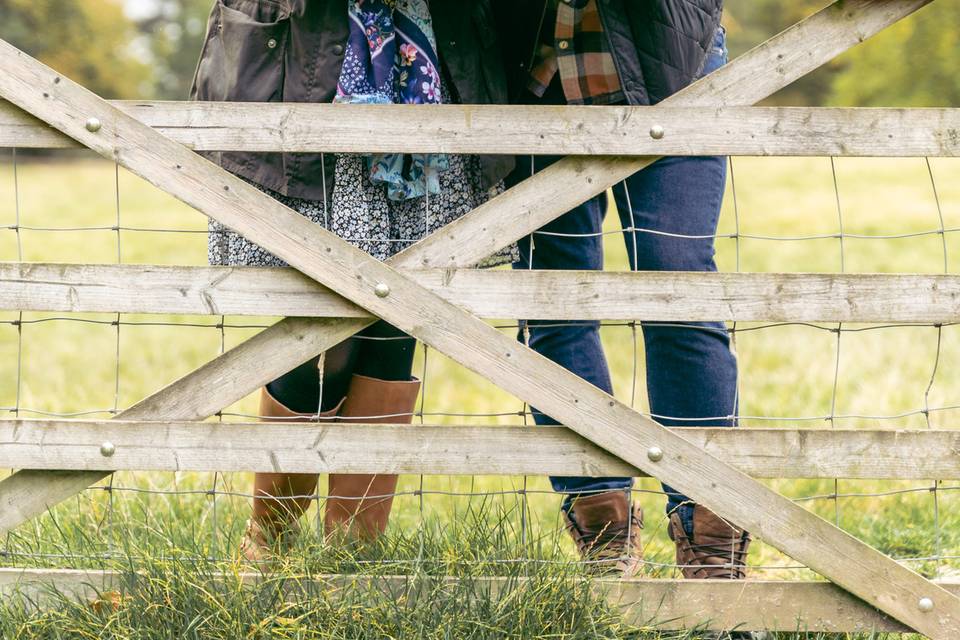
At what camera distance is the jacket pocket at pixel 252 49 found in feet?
8.91

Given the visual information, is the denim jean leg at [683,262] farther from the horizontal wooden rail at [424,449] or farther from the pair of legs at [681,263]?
the horizontal wooden rail at [424,449]

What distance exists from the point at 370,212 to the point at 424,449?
612 mm

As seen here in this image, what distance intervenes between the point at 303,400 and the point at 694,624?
3.82 ft

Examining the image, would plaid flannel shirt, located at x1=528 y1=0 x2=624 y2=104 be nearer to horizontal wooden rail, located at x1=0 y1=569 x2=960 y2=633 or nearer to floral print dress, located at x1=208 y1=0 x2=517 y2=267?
floral print dress, located at x1=208 y1=0 x2=517 y2=267

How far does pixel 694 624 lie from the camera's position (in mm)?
2676

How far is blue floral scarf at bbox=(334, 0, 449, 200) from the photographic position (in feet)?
8.98

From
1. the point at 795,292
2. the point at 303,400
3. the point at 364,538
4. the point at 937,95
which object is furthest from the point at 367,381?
the point at 937,95

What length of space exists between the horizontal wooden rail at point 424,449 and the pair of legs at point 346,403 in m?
0.36

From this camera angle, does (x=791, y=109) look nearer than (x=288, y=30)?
Yes

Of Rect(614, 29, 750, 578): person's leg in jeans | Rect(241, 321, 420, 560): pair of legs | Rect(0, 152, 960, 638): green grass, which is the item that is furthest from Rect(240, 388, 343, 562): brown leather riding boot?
Rect(614, 29, 750, 578): person's leg in jeans

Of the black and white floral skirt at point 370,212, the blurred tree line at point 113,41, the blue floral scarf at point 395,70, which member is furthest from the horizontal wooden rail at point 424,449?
the blurred tree line at point 113,41

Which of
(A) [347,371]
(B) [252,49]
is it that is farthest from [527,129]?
(A) [347,371]

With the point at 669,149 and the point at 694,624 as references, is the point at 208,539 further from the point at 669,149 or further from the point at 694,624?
the point at 669,149

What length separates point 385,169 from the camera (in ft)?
9.10
